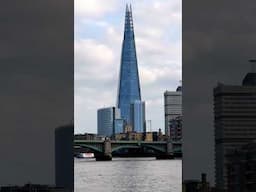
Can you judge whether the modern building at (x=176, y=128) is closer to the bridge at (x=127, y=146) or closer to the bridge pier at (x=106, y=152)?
the bridge at (x=127, y=146)

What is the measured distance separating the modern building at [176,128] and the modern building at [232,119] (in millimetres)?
19286

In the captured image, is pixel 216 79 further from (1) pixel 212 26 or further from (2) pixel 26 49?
(2) pixel 26 49

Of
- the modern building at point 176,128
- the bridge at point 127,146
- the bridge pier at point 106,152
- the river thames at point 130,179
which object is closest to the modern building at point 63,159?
the river thames at point 130,179

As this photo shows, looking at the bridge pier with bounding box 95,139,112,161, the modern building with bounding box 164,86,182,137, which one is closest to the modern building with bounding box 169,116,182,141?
the modern building with bounding box 164,86,182,137

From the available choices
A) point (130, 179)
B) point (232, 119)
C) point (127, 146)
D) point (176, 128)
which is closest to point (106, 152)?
point (127, 146)

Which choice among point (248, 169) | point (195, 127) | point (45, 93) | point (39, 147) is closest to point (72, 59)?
point (45, 93)

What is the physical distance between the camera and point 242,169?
36.3 ft

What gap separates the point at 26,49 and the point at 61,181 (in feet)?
7.38

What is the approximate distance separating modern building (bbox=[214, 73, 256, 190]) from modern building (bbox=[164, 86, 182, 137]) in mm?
20907

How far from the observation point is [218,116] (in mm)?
10906

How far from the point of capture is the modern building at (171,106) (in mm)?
33500

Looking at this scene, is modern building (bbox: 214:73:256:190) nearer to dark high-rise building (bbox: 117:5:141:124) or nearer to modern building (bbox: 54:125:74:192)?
modern building (bbox: 54:125:74:192)

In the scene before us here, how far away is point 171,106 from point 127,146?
245 inches

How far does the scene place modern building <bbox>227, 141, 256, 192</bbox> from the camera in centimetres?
1085
